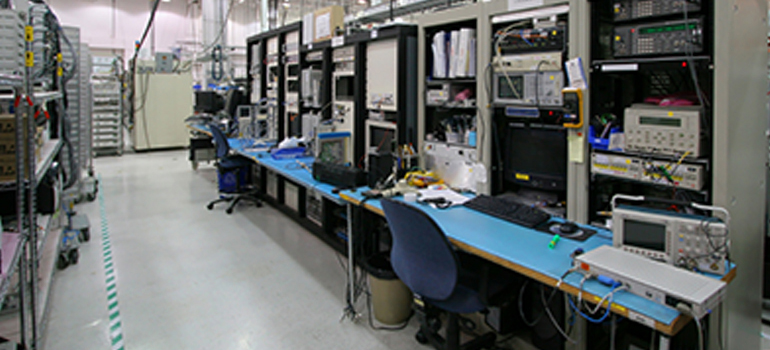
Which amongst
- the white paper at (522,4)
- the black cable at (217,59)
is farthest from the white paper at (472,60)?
the black cable at (217,59)

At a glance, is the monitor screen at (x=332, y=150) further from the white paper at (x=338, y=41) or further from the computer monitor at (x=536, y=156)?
the computer monitor at (x=536, y=156)

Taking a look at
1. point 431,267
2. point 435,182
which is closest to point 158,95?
point 435,182

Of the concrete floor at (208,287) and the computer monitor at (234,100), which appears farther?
the computer monitor at (234,100)

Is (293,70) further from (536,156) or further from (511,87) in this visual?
(536,156)

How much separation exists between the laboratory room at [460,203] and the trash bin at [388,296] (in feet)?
0.04

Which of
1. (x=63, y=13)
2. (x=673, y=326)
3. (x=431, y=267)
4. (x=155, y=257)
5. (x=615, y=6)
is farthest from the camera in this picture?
(x=63, y=13)

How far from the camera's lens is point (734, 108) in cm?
172

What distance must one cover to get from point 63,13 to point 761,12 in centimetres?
1440

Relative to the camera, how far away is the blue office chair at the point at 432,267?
5.90 ft

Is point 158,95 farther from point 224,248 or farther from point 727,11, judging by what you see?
point 727,11

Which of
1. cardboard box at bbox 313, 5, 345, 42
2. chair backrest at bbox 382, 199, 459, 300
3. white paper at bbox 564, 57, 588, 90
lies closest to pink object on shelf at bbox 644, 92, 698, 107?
white paper at bbox 564, 57, 588, 90

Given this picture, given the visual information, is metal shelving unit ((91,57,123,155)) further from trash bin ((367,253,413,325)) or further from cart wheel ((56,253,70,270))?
trash bin ((367,253,413,325))

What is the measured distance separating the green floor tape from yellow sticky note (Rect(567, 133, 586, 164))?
241 cm

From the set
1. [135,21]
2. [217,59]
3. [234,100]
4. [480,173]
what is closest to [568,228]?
[480,173]
